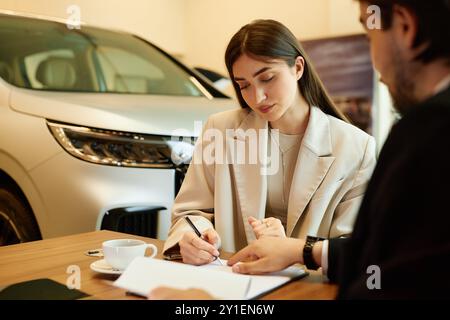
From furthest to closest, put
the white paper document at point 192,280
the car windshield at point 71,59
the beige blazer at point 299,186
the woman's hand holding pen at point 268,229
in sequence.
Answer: the car windshield at point 71,59 → the beige blazer at point 299,186 → the woman's hand holding pen at point 268,229 → the white paper document at point 192,280

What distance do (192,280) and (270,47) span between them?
754 mm

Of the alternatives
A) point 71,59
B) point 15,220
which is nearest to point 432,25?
point 15,220

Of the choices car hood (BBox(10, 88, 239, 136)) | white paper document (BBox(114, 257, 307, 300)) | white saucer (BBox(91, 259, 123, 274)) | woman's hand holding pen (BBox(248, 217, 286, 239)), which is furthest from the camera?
car hood (BBox(10, 88, 239, 136))

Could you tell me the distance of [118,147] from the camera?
1.95 m

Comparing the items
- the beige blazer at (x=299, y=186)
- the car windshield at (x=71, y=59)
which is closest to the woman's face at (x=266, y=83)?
the beige blazer at (x=299, y=186)

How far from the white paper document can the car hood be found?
45.3 inches

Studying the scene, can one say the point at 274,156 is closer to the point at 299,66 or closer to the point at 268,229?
the point at 299,66

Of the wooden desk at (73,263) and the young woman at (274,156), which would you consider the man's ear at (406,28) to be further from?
the young woman at (274,156)

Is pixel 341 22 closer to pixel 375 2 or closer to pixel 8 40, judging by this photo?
pixel 8 40

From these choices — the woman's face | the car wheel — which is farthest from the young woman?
the car wheel

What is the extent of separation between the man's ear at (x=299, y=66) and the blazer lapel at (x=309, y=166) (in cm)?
13

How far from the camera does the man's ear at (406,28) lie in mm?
589

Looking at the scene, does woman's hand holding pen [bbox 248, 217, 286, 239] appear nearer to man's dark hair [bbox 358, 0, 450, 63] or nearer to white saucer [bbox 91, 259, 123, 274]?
white saucer [bbox 91, 259, 123, 274]

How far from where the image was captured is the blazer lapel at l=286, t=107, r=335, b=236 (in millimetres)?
1362
